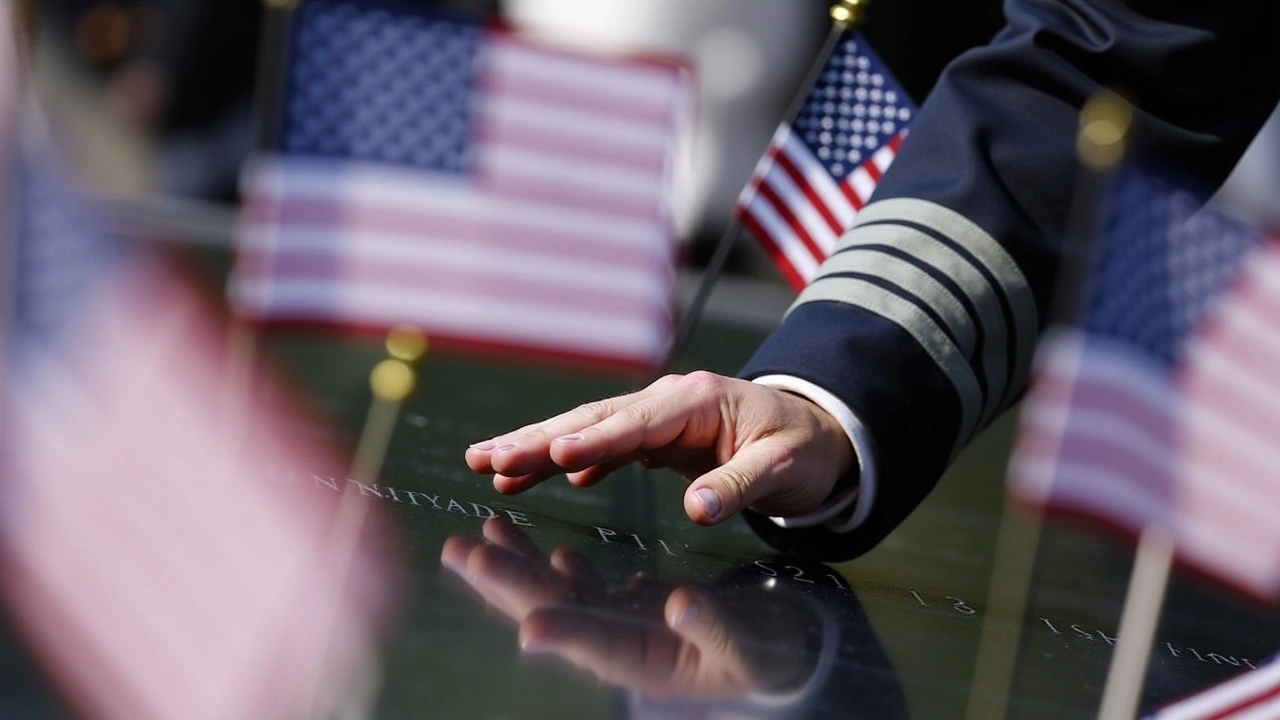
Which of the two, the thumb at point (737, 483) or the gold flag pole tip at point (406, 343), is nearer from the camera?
the thumb at point (737, 483)

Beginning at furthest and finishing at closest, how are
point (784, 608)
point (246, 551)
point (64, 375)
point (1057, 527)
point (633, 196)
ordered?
point (633, 196), point (1057, 527), point (64, 375), point (784, 608), point (246, 551)

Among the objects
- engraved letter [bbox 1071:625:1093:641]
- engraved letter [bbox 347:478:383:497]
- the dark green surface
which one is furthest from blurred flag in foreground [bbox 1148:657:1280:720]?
engraved letter [bbox 347:478:383:497]

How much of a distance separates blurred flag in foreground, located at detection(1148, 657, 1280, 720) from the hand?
359 millimetres

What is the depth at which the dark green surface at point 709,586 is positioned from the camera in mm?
900

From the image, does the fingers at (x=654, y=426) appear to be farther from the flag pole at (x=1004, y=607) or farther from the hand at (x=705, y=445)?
the flag pole at (x=1004, y=607)

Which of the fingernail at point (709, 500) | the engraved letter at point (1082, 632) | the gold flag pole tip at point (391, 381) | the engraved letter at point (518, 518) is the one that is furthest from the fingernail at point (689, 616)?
the gold flag pole tip at point (391, 381)

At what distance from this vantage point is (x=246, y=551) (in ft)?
3.52

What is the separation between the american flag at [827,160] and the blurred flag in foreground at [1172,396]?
67cm

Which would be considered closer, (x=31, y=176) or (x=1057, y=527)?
(x=31, y=176)

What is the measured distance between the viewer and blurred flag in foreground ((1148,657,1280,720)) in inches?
42.4

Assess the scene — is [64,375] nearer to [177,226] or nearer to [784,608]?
[784,608]

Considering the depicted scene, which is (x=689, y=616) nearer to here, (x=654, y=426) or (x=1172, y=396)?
(x=654, y=426)

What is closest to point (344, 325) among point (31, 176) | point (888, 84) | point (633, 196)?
point (633, 196)

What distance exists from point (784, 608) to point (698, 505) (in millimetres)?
110
